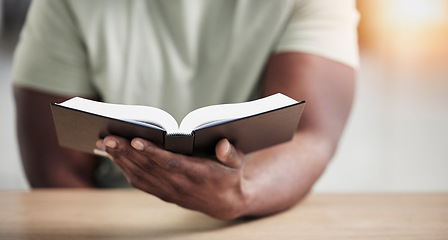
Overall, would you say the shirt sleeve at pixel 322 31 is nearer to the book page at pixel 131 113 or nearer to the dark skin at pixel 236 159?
the dark skin at pixel 236 159

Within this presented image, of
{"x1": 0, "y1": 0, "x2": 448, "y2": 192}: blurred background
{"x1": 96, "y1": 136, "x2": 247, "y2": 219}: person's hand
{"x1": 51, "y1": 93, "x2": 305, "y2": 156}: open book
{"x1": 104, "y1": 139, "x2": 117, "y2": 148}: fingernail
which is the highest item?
{"x1": 51, "y1": 93, "x2": 305, "y2": 156}: open book

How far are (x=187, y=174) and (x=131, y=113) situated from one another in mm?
122

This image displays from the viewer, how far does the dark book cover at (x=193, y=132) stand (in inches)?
24.5

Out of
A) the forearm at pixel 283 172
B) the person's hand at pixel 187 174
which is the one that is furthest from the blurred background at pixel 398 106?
the person's hand at pixel 187 174

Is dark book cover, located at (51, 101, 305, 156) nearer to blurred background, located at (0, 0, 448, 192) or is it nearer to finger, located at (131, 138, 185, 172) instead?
finger, located at (131, 138, 185, 172)

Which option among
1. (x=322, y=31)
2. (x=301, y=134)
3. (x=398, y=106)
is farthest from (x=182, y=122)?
(x=398, y=106)

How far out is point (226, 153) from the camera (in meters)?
0.66

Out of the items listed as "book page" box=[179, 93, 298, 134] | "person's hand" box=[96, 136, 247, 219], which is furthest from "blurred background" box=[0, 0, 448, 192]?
"book page" box=[179, 93, 298, 134]

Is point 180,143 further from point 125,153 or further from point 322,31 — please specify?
point 322,31

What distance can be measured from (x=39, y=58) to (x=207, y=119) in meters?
0.73

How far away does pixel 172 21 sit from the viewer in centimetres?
122

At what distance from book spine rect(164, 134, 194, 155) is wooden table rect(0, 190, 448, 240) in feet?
0.54

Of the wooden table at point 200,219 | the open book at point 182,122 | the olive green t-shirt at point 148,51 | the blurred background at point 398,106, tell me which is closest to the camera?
the open book at point 182,122

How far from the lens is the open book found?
0.62 m
